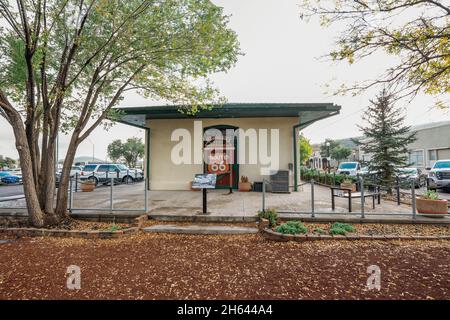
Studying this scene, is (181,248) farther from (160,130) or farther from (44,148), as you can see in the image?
(160,130)

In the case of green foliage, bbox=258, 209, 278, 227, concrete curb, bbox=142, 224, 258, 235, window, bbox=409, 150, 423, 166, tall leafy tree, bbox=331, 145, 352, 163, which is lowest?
concrete curb, bbox=142, 224, 258, 235

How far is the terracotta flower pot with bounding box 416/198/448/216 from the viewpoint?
484 centimetres

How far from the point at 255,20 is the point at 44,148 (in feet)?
26.8

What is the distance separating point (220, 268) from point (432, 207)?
5450 millimetres

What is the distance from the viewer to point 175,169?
9992 millimetres

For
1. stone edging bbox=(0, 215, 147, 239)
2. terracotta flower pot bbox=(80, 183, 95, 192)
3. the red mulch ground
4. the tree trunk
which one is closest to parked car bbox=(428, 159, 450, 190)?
the red mulch ground

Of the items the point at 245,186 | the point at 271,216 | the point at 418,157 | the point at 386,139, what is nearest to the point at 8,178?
the point at 245,186

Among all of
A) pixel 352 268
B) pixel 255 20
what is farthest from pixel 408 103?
pixel 255 20

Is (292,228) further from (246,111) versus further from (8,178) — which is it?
(8,178)

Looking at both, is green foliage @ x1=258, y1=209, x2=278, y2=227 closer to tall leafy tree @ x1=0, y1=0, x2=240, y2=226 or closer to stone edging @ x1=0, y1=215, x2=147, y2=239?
stone edging @ x1=0, y1=215, x2=147, y2=239

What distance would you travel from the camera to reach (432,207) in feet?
16.1

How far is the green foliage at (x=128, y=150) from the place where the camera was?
135ft

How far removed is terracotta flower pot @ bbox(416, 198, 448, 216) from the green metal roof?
4.31 m

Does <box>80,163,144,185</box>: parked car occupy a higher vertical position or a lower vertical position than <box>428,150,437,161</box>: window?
lower
